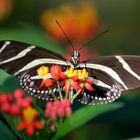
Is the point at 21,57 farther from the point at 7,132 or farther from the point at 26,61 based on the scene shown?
the point at 7,132

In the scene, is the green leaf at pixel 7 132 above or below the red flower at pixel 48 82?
below

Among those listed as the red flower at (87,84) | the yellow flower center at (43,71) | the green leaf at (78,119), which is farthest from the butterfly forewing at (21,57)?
the green leaf at (78,119)

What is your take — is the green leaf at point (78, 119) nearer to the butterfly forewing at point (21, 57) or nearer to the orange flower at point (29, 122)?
the orange flower at point (29, 122)

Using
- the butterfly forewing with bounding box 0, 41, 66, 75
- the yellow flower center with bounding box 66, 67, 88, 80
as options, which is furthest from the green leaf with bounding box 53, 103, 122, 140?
the butterfly forewing with bounding box 0, 41, 66, 75

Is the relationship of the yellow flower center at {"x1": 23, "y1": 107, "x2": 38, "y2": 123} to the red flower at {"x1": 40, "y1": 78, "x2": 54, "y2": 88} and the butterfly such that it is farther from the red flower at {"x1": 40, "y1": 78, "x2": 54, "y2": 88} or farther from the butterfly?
the butterfly

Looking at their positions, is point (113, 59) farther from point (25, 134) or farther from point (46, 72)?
point (25, 134)

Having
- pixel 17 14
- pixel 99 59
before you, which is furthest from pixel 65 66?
pixel 17 14

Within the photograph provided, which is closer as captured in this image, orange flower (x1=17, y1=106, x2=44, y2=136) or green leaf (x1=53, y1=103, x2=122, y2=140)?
orange flower (x1=17, y1=106, x2=44, y2=136)
